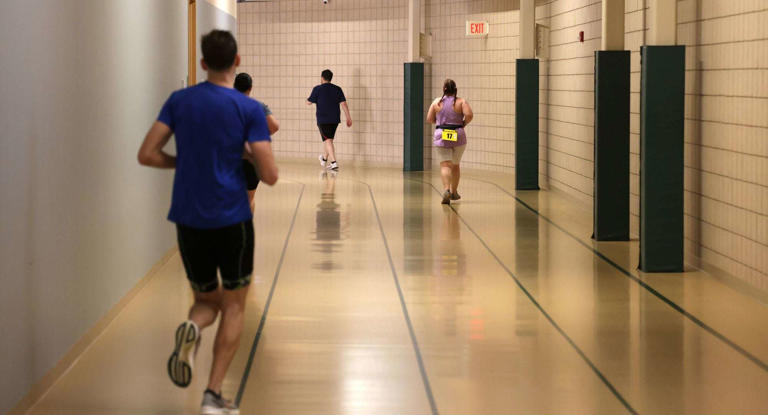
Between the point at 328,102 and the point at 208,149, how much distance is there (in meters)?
15.3

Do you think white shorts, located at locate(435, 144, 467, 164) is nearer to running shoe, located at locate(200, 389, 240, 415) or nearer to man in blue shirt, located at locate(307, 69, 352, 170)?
man in blue shirt, located at locate(307, 69, 352, 170)

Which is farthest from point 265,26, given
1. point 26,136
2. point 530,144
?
point 26,136

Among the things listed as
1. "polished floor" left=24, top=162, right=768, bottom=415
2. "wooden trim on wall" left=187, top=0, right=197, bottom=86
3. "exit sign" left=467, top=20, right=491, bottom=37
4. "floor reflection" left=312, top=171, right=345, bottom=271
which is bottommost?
"polished floor" left=24, top=162, right=768, bottom=415

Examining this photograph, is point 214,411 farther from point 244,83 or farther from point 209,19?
point 209,19

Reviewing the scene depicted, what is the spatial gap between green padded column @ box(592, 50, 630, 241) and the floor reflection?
261cm

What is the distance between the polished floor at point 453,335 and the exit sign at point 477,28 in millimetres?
8255

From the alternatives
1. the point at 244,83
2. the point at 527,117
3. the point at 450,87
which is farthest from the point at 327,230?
the point at 527,117

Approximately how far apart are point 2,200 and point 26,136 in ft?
1.73

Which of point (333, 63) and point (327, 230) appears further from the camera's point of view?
point (333, 63)

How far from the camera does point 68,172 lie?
6262 millimetres

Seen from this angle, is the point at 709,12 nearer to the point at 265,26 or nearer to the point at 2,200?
the point at 2,200

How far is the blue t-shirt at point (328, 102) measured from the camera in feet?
65.8

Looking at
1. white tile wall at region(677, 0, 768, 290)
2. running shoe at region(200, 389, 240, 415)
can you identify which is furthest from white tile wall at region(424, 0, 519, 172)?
running shoe at region(200, 389, 240, 415)

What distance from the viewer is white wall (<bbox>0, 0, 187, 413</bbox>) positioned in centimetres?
509
